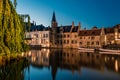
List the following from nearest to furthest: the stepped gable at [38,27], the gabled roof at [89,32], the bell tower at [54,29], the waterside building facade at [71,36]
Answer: the waterside building facade at [71,36]
the gabled roof at [89,32]
the bell tower at [54,29]
the stepped gable at [38,27]

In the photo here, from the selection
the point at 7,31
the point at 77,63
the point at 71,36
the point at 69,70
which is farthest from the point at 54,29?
the point at 7,31

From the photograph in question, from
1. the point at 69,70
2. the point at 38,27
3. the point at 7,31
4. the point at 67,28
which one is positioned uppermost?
the point at 38,27

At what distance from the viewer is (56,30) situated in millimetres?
87438

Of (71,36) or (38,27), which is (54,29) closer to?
(71,36)

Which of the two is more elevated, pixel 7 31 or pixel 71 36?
pixel 71 36

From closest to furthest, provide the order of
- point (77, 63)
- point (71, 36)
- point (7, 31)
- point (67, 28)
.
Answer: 1. point (7, 31)
2. point (77, 63)
3. point (71, 36)
4. point (67, 28)

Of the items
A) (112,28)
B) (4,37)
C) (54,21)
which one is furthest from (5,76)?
(54,21)

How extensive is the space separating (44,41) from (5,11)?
219 feet

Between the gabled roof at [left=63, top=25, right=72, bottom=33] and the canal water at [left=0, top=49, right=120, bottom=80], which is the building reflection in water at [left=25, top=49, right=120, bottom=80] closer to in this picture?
the canal water at [left=0, top=49, right=120, bottom=80]

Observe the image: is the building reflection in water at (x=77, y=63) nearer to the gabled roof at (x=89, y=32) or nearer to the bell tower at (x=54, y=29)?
the gabled roof at (x=89, y=32)

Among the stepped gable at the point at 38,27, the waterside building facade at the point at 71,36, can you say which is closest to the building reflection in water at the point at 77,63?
the waterside building facade at the point at 71,36

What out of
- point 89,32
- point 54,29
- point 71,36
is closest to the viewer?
point 89,32

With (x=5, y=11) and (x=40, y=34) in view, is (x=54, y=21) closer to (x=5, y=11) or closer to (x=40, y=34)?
(x=40, y=34)

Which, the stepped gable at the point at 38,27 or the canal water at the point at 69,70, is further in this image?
the stepped gable at the point at 38,27
